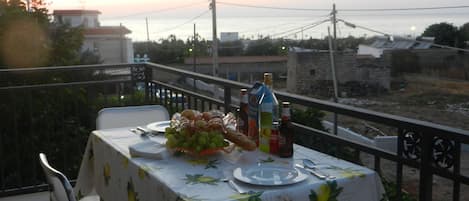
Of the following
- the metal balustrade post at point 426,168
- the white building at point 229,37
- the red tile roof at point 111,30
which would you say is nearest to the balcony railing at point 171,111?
the metal balustrade post at point 426,168

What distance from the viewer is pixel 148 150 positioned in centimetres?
176

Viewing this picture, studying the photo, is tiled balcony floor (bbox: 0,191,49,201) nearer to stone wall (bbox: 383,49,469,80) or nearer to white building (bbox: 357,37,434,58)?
white building (bbox: 357,37,434,58)

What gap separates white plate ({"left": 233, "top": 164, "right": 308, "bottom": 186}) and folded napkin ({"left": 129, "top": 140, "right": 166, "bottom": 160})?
32 cm

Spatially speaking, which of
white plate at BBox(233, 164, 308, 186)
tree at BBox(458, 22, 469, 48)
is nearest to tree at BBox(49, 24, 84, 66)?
white plate at BBox(233, 164, 308, 186)

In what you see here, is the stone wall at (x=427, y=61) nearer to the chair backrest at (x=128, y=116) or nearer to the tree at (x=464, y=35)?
the tree at (x=464, y=35)

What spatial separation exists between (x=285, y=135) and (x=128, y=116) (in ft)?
4.08

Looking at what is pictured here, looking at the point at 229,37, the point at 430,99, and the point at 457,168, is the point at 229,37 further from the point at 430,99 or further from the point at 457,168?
the point at 430,99

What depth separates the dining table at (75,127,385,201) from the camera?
1386 mm

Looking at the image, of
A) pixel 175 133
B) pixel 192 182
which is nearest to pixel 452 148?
pixel 192 182

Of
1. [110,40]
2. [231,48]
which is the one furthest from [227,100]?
[110,40]

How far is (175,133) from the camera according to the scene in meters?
1.78

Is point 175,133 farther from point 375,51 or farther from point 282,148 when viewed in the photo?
point 375,51

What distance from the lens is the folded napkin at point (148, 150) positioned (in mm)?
1723

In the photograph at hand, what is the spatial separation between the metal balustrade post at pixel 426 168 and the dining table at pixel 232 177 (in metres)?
0.17
